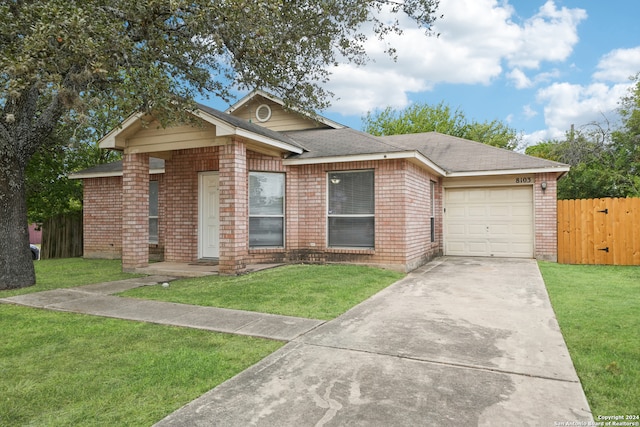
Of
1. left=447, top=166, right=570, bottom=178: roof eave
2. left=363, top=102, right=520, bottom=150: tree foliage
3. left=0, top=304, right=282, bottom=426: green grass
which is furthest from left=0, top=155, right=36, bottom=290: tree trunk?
left=363, top=102, right=520, bottom=150: tree foliage

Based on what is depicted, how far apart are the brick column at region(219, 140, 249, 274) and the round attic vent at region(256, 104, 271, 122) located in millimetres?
5574

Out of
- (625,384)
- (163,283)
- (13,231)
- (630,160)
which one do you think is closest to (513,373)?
(625,384)

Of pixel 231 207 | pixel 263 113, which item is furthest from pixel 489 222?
pixel 231 207

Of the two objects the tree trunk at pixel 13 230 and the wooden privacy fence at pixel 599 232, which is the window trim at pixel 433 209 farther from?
the tree trunk at pixel 13 230

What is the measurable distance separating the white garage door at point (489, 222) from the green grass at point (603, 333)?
3.69 meters

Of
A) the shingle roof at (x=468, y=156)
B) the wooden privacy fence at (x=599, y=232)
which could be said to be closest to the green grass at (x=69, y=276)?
the shingle roof at (x=468, y=156)

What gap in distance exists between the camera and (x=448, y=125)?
108ft

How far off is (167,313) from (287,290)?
203 centimetres

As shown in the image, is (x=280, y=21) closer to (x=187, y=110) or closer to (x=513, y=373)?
(x=187, y=110)

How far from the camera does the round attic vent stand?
13481 millimetres

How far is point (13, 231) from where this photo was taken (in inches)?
286

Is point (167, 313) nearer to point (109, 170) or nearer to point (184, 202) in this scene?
point (184, 202)

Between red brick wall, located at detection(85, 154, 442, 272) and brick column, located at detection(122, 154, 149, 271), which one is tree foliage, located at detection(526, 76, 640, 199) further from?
brick column, located at detection(122, 154, 149, 271)

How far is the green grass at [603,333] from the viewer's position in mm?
2828
